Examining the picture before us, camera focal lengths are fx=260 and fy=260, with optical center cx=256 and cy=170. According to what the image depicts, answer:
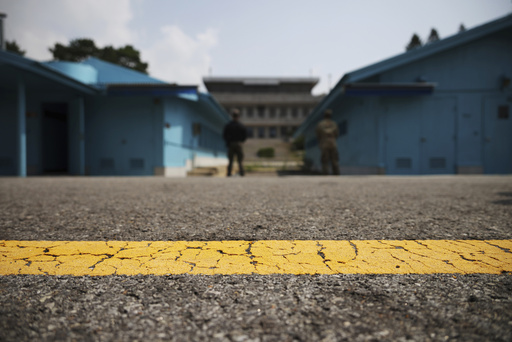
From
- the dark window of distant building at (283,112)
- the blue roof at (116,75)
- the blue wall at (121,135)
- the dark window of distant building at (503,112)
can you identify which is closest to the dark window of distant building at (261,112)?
the dark window of distant building at (283,112)

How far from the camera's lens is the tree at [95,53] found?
2831cm

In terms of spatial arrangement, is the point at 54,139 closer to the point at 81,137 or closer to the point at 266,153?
the point at 81,137

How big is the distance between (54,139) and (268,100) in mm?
30946

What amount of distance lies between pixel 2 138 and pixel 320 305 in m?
14.1

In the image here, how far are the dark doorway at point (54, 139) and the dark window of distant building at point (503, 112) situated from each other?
1802 cm

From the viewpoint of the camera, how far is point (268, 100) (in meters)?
39.9

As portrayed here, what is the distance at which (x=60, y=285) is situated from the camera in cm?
103

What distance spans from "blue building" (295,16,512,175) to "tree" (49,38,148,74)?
27727 millimetres

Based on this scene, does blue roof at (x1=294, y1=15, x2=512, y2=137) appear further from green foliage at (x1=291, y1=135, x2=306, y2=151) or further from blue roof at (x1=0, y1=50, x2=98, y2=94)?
green foliage at (x1=291, y1=135, x2=306, y2=151)

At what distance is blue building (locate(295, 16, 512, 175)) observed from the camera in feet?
31.6

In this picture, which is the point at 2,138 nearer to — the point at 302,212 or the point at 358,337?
the point at 302,212

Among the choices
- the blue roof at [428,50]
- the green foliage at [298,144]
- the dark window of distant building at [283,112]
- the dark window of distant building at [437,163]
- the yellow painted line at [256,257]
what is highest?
the dark window of distant building at [283,112]

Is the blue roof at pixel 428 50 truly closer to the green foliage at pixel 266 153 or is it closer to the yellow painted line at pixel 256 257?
the yellow painted line at pixel 256 257

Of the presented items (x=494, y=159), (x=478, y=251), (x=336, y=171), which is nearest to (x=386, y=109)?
(x=336, y=171)
